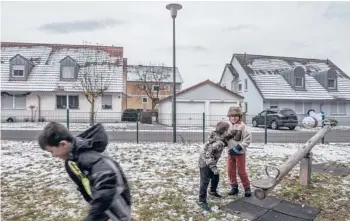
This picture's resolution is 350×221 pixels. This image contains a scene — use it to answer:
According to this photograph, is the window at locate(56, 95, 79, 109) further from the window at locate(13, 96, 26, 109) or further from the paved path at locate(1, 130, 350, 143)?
the paved path at locate(1, 130, 350, 143)

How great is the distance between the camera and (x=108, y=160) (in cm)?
206

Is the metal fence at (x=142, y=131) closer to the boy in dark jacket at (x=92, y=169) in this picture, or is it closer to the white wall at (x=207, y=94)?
the white wall at (x=207, y=94)

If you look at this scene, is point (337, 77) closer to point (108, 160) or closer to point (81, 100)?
point (81, 100)

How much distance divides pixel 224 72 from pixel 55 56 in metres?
21.5

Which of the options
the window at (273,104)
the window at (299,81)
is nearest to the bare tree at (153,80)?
the window at (273,104)

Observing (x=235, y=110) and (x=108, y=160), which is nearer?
(x=108, y=160)

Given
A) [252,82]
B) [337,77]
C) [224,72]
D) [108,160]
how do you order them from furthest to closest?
[224,72] < [337,77] < [252,82] < [108,160]

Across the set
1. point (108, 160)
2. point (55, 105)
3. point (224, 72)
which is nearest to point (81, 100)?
point (55, 105)

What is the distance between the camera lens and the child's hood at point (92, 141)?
6.82 ft

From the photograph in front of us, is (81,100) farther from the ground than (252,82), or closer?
closer

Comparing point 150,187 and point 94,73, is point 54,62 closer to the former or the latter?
point 94,73

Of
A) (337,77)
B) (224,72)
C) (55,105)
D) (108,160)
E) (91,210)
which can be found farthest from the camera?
(224,72)

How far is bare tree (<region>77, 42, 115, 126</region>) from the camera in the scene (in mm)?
26562

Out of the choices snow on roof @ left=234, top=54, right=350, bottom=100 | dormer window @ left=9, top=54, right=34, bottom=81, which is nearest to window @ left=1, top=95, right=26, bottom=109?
dormer window @ left=9, top=54, right=34, bottom=81
